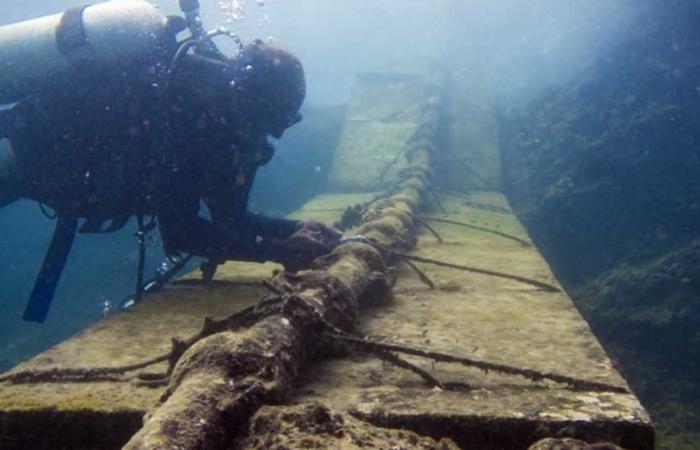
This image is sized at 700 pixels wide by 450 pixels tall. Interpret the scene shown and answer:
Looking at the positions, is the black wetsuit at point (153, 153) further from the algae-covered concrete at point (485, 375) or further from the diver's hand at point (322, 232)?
the algae-covered concrete at point (485, 375)

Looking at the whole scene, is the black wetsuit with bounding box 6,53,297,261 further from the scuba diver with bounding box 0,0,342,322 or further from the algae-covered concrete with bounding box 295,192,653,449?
the algae-covered concrete with bounding box 295,192,653,449

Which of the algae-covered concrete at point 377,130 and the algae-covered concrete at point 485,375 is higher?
the algae-covered concrete at point 377,130

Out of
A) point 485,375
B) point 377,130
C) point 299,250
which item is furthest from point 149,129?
point 377,130

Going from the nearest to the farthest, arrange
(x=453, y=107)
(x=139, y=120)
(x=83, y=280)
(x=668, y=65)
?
(x=139, y=120) < (x=668, y=65) < (x=453, y=107) < (x=83, y=280)

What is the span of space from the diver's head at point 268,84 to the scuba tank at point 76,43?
777mm

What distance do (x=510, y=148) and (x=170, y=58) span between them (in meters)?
9.52

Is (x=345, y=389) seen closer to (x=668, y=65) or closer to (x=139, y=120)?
(x=139, y=120)

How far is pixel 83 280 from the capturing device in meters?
15.2

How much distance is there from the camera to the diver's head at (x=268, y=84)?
3928 mm

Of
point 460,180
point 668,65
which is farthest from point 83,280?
point 668,65

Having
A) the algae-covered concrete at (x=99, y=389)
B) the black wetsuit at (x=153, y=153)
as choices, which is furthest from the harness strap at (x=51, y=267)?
the algae-covered concrete at (x=99, y=389)

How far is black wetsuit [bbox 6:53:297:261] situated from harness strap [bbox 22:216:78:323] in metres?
0.14

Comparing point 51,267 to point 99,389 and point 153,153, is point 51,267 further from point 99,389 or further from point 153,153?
point 99,389

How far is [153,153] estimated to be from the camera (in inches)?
155
